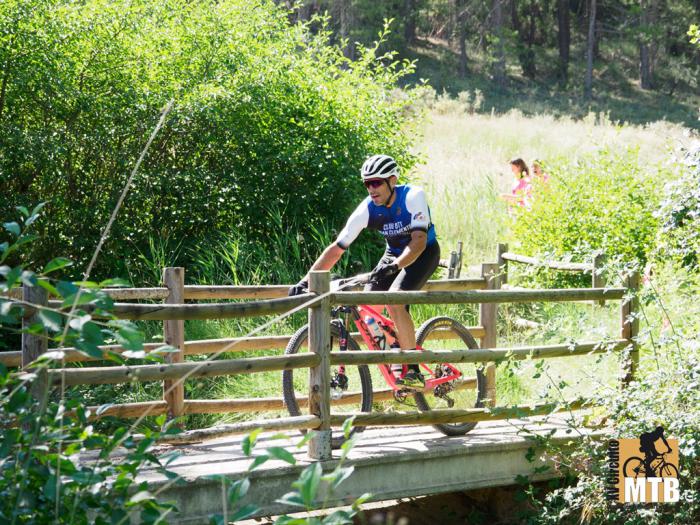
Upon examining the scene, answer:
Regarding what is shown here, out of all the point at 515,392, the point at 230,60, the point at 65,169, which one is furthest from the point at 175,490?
the point at 230,60

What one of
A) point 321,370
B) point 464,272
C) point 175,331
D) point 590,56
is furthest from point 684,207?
point 590,56

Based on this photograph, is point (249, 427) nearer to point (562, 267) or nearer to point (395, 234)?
point (395, 234)

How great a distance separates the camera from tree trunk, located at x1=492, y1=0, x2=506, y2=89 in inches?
1531

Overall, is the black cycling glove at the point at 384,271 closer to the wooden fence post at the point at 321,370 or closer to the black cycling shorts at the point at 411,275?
the black cycling shorts at the point at 411,275

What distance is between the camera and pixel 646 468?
6.29m

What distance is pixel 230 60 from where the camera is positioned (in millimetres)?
11555

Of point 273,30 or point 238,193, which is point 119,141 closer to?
point 238,193

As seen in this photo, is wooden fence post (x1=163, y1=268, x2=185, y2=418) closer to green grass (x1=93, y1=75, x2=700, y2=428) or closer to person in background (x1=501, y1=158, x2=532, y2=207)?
green grass (x1=93, y1=75, x2=700, y2=428)

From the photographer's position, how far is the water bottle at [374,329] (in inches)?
267

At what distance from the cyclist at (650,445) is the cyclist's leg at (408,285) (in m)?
1.61

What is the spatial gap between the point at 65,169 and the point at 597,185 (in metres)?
6.20

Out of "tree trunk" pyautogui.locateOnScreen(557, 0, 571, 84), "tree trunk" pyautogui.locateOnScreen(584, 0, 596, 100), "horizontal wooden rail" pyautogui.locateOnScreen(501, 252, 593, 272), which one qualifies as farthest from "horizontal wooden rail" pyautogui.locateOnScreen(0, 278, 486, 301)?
"tree trunk" pyautogui.locateOnScreen(557, 0, 571, 84)

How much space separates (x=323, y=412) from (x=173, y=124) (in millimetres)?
6027

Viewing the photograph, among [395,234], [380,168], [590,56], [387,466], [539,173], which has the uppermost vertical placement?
[590,56]
